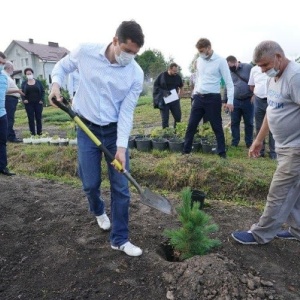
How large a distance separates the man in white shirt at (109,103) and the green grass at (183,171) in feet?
6.17

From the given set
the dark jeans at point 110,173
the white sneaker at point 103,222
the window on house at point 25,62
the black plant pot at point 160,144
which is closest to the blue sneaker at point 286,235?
the dark jeans at point 110,173

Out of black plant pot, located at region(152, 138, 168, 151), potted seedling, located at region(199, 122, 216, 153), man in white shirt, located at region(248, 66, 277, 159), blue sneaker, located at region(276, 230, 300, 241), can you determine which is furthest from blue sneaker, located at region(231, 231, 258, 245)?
black plant pot, located at region(152, 138, 168, 151)

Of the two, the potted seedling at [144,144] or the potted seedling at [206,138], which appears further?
the potted seedling at [144,144]

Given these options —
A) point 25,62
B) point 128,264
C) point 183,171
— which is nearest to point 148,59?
point 25,62

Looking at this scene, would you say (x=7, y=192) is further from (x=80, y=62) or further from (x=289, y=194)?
(x=289, y=194)

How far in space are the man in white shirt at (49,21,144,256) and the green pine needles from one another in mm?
402

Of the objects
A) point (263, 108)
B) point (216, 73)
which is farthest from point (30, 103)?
point (263, 108)

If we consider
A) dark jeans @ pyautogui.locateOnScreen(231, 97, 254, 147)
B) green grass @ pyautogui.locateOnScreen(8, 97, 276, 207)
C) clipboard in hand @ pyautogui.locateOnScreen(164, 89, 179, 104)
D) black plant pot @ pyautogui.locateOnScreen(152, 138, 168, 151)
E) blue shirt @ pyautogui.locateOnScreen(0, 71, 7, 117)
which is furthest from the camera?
clipboard in hand @ pyautogui.locateOnScreen(164, 89, 179, 104)

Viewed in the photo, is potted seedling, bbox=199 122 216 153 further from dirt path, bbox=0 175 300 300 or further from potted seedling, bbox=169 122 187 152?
dirt path, bbox=0 175 300 300

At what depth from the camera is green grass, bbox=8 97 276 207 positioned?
4926 mm

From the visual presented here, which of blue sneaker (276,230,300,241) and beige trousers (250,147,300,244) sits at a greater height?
beige trousers (250,147,300,244)

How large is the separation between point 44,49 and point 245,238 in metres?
44.4

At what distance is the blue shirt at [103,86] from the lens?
8.91 ft

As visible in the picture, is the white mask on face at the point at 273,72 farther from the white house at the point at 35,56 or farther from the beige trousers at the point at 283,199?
the white house at the point at 35,56
